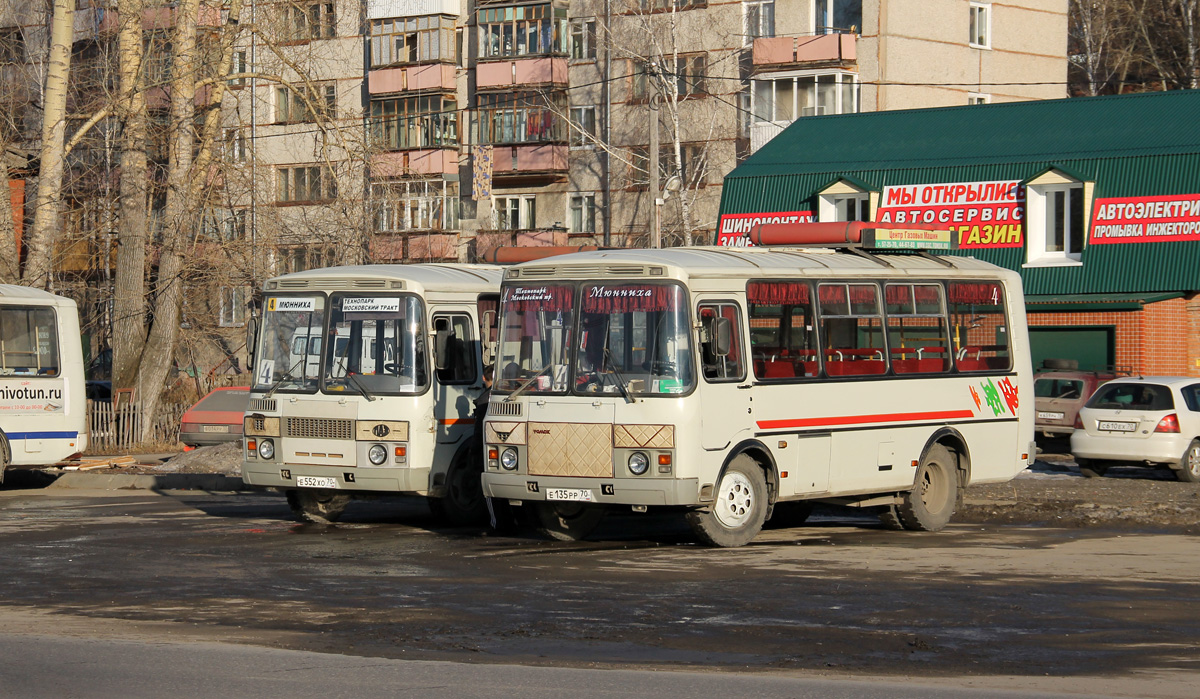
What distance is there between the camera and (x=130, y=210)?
3316cm

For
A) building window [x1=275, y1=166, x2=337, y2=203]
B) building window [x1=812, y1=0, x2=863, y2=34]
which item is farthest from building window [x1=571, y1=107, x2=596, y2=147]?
A: building window [x1=275, y1=166, x2=337, y2=203]

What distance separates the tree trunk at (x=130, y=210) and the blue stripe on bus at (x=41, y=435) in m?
10.9

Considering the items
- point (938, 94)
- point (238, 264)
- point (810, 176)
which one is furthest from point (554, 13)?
point (238, 264)

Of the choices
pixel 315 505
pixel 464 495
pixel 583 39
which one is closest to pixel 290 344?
pixel 315 505

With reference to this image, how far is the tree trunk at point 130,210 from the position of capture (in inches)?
1260

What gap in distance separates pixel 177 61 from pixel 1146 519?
2208 centimetres

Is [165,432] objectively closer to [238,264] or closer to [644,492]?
[238,264]

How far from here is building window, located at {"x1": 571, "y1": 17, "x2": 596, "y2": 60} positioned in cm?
5734

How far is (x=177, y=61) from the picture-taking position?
104ft

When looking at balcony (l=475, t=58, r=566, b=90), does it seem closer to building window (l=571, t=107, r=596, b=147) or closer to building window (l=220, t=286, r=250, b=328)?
building window (l=571, t=107, r=596, b=147)

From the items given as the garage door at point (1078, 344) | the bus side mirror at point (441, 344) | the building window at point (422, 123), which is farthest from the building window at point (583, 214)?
the bus side mirror at point (441, 344)

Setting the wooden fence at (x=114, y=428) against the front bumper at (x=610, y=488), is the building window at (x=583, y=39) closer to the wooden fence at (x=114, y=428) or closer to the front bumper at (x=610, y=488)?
the wooden fence at (x=114, y=428)

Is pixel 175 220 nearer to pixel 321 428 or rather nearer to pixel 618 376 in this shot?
pixel 321 428

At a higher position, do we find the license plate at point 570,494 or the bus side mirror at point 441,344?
the bus side mirror at point 441,344
